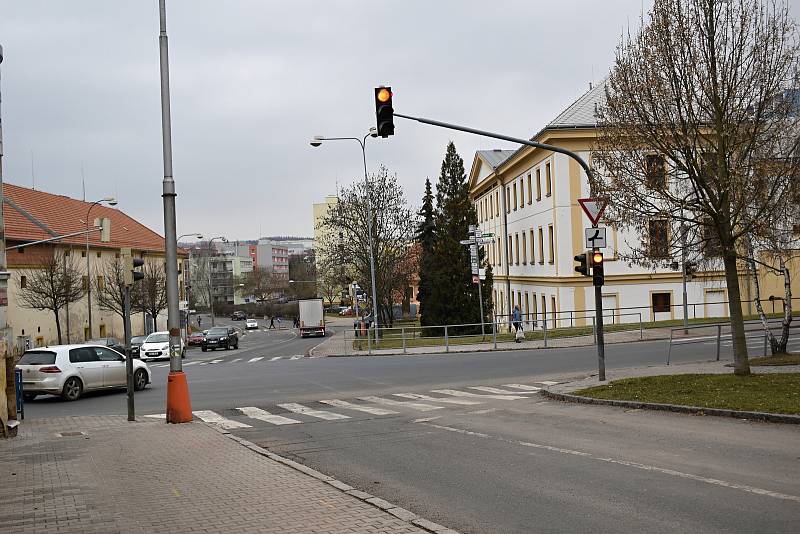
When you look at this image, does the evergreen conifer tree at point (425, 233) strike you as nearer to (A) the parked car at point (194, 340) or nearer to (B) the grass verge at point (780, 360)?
(A) the parked car at point (194, 340)

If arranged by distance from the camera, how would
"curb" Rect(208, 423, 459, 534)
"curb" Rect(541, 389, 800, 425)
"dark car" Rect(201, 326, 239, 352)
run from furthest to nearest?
"dark car" Rect(201, 326, 239, 352), "curb" Rect(541, 389, 800, 425), "curb" Rect(208, 423, 459, 534)

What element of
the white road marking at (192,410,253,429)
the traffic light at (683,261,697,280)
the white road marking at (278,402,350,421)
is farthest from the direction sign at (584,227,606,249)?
the white road marking at (192,410,253,429)

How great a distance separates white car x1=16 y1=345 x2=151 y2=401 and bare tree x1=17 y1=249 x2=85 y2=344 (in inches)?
1092

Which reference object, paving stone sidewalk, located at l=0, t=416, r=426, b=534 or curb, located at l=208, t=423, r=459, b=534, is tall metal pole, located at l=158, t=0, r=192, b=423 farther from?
curb, located at l=208, t=423, r=459, b=534

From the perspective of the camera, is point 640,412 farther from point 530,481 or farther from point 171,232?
point 171,232

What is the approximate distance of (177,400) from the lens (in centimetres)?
1517

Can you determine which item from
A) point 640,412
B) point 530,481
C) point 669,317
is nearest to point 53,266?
point 669,317

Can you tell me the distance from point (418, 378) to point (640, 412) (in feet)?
33.5

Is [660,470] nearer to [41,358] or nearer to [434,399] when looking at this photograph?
[434,399]

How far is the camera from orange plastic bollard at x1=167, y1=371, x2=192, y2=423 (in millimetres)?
15105

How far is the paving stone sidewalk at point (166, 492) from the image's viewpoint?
23.8 ft

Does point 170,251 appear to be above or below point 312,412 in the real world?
above

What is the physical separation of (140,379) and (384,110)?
39.0ft

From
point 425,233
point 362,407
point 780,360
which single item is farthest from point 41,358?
point 425,233
